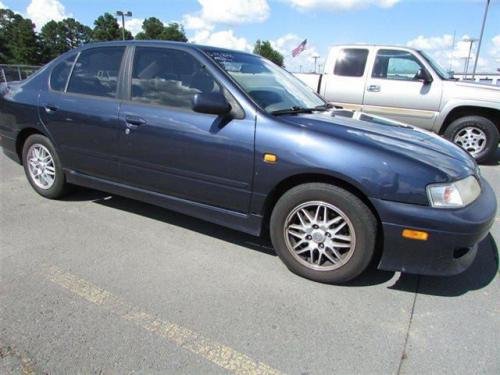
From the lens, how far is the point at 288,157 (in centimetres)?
291

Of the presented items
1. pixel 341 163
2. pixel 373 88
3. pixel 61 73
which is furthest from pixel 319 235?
pixel 373 88

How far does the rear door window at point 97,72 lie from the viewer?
384 centimetres

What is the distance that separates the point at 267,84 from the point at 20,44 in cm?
8031

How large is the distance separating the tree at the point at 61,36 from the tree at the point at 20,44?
4860 millimetres

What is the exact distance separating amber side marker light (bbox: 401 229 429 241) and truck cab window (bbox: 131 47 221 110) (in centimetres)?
172

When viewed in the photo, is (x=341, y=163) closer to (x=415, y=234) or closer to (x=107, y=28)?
(x=415, y=234)

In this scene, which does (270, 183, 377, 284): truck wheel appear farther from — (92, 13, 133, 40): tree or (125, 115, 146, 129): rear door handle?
(92, 13, 133, 40): tree

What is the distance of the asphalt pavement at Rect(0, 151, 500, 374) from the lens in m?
2.22

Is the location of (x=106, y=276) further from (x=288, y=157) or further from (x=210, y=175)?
(x=288, y=157)

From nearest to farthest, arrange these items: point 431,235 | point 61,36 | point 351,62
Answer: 1. point 431,235
2. point 351,62
3. point 61,36

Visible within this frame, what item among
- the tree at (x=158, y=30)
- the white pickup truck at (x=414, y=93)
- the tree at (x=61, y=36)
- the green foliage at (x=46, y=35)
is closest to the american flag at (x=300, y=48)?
the white pickup truck at (x=414, y=93)

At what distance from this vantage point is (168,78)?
11.6ft

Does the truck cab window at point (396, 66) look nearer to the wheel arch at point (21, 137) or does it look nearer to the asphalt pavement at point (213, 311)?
the asphalt pavement at point (213, 311)

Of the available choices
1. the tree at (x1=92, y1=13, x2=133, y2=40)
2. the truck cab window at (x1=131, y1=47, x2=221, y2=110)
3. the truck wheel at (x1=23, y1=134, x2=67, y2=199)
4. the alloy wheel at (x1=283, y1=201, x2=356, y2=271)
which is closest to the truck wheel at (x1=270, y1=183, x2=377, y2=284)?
the alloy wheel at (x1=283, y1=201, x2=356, y2=271)
